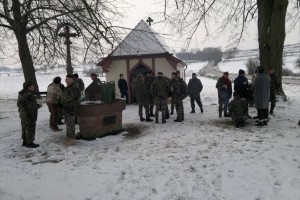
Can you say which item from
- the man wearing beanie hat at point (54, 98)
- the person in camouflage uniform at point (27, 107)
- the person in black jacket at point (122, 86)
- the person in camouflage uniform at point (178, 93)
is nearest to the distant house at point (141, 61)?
the person in black jacket at point (122, 86)

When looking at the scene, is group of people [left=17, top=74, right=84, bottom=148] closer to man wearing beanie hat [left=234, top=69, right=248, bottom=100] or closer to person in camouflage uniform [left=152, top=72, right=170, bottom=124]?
person in camouflage uniform [left=152, top=72, right=170, bottom=124]

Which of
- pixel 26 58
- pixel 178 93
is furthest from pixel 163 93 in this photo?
pixel 26 58

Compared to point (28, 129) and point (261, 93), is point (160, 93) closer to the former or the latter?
point (261, 93)

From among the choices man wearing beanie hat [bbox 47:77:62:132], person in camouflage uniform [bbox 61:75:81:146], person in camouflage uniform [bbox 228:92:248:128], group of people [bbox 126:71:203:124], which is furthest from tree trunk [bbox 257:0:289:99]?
person in camouflage uniform [bbox 61:75:81:146]

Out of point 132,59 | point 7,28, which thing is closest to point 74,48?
point 132,59

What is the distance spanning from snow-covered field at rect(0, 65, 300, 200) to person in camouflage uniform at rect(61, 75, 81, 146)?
0.99ft

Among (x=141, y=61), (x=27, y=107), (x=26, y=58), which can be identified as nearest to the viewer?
(x=27, y=107)

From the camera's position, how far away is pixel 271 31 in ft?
43.2

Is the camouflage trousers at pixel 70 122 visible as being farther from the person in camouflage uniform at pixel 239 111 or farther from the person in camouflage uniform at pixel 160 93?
the person in camouflage uniform at pixel 239 111

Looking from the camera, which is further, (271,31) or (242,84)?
(271,31)

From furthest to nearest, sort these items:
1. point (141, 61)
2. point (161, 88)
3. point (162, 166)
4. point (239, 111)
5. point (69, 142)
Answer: point (141, 61)
point (161, 88)
point (239, 111)
point (69, 142)
point (162, 166)

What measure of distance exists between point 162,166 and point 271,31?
9336mm

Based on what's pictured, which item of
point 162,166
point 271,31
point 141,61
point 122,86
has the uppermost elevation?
point 271,31

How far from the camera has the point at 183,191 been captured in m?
5.10
